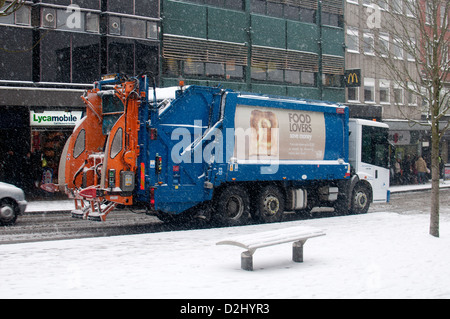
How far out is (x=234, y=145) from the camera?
49.0 feet

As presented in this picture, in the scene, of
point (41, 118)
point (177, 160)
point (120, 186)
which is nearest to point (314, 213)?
point (177, 160)

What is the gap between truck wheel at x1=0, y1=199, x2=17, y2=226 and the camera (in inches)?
581

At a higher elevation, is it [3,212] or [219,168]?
[219,168]

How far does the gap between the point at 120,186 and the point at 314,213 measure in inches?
320

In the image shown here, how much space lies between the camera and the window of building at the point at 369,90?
37188mm

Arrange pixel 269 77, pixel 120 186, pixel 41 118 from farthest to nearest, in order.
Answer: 1. pixel 269 77
2. pixel 41 118
3. pixel 120 186

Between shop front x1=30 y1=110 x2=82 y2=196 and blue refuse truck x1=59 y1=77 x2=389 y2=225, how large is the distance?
32.1 feet

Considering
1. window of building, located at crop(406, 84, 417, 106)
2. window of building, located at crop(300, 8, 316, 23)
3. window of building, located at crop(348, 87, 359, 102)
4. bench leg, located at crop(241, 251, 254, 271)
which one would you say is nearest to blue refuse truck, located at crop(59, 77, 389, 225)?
window of building, located at crop(406, 84, 417, 106)

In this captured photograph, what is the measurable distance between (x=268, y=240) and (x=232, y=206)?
6.44 meters

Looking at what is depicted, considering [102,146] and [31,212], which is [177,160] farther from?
[31,212]

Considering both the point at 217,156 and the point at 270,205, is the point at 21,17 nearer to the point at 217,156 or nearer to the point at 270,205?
the point at 217,156

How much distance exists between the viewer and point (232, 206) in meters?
15.2

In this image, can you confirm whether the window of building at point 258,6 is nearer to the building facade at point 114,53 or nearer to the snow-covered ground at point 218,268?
the building facade at point 114,53

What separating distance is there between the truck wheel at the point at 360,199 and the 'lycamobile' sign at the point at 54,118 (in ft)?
37.7
